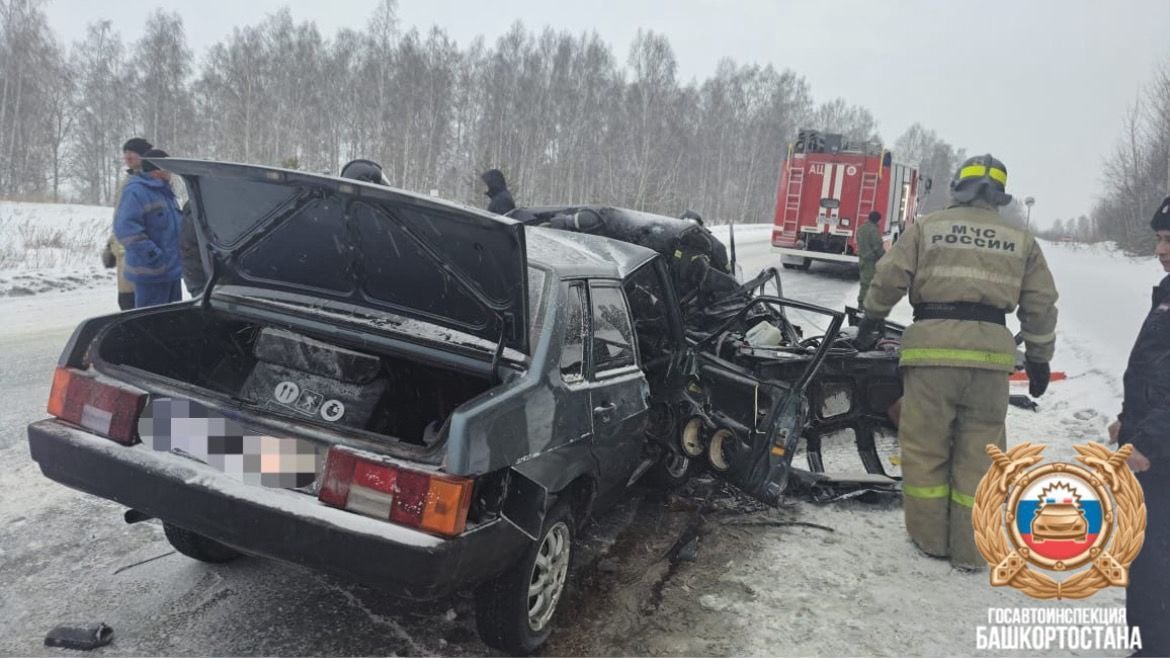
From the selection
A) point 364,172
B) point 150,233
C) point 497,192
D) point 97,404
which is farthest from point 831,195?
point 97,404

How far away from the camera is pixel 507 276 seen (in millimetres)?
2605

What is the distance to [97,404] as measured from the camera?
2.60 metres

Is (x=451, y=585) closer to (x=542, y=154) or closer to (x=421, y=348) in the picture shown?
(x=421, y=348)

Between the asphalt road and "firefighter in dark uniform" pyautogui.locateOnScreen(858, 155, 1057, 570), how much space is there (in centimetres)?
141

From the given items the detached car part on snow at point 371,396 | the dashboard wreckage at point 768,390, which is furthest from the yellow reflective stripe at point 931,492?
the detached car part on snow at point 371,396

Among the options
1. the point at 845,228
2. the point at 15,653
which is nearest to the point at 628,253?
the point at 15,653

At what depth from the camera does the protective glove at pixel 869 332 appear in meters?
4.07

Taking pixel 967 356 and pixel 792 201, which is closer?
pixel 967 356

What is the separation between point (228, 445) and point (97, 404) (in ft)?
1.94

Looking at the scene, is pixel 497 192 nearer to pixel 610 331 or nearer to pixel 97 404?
pixel 610 331

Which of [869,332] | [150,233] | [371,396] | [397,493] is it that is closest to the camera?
[397,493]

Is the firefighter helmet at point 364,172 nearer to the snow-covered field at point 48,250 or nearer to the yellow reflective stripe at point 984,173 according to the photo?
the yellow reflective stripe at point 984,173

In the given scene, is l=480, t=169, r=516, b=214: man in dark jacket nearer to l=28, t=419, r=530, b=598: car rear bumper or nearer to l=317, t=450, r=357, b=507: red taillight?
l=28, t=419, r=530, b=598: car rear bumper

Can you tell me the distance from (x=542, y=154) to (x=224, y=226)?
40795 millimetres
